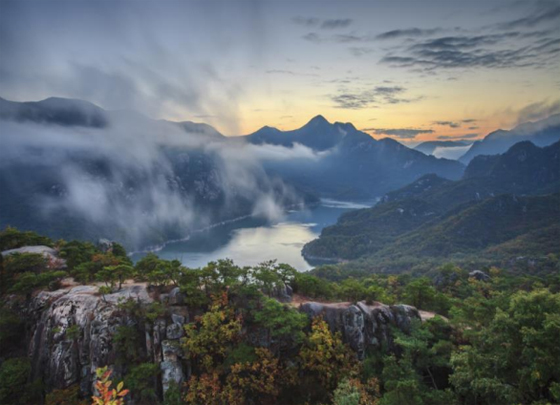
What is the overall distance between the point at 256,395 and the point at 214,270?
8358 millimetres

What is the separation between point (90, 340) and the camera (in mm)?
19500

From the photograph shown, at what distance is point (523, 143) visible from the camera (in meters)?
189

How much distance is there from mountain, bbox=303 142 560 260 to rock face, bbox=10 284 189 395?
9835cm

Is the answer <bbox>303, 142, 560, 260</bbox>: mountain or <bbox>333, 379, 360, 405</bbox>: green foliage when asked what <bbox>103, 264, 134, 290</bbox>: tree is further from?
<bbox>303, 142, 560, 260</bbox>: mountain

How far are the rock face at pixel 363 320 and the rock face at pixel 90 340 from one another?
29.2 ft

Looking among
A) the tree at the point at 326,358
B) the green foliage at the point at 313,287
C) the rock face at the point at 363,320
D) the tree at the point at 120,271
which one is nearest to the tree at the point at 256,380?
the tree at the point at 326,358

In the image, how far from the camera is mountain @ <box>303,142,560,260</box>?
107812 mm

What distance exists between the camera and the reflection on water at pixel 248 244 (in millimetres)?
106250

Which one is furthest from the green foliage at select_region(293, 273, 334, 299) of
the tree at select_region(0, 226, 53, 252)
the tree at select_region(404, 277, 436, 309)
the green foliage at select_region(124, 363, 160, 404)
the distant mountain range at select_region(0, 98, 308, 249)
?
the distant mountain range at select_region(0, 98, 308, 249)

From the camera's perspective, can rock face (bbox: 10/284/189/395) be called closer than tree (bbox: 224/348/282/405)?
No

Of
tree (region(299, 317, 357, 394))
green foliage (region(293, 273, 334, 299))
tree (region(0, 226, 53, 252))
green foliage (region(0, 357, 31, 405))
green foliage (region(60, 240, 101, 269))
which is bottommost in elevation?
green foliage (region(0, 357, 31, 405))

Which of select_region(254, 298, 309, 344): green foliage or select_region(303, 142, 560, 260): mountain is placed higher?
select_region(254, 298, 309, 344): green foliage

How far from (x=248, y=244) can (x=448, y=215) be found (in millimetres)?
85135

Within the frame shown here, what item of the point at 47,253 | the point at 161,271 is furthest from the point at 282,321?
the point at 47,253
